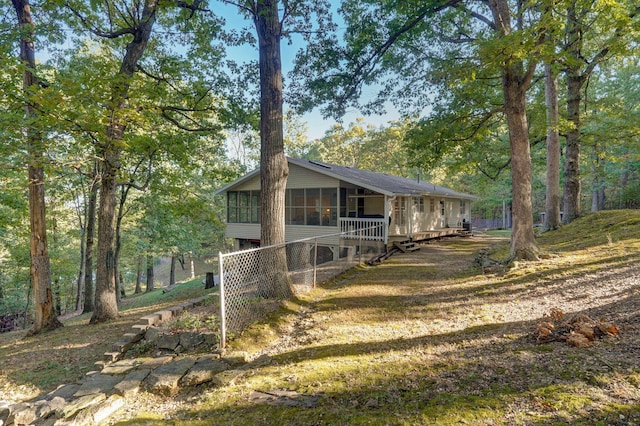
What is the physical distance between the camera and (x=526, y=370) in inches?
113

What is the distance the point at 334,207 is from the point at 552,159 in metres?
8.97

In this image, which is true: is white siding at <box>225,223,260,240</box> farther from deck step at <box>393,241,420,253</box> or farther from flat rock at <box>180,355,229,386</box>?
flat rock at <box>180,355,229,386</box>

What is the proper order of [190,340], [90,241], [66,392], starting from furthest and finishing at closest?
[90,241]
[190,340]
[66,392]

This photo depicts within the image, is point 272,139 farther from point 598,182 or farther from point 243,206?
point 598,182

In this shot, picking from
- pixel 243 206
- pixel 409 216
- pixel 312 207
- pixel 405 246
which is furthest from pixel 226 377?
pixel 243 206

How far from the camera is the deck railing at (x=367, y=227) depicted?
12.7 meters

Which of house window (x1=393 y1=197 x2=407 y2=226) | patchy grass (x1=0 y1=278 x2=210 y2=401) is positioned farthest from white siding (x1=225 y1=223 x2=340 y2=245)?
patchy grass (x1=0 y1=278 x2=210 y2=401)

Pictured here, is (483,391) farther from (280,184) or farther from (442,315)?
(280,184)

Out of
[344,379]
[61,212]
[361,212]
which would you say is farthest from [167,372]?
[61,212]

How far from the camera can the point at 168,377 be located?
12.0 ft

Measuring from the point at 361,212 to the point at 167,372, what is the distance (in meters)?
13.0

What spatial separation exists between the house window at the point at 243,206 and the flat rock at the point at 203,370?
12844 millimetres

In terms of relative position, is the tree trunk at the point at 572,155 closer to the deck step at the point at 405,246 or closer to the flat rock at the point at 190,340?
the deck step at the point at 405,246

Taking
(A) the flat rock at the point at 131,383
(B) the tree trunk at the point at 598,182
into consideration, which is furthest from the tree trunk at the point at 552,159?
(A) the flat rock at the point at 131,383
